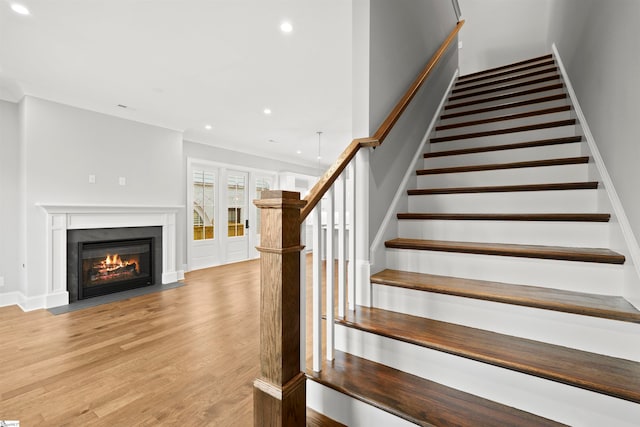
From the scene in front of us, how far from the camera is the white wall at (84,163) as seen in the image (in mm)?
3451

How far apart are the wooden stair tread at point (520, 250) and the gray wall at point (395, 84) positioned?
276mm

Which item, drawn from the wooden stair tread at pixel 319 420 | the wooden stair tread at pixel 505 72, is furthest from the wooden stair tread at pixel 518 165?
the wooden stair tread at pixel 505 72

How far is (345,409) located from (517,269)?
1.10 metres

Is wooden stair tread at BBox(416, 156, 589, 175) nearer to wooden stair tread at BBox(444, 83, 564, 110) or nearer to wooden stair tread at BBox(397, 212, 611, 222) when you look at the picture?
wooden stair tread at BBox(397, 212, 611, 222)

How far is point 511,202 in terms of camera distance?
1912mm

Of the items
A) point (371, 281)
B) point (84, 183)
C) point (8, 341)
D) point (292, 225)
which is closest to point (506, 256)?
point (371, 281)

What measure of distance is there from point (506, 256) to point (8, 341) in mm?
3978

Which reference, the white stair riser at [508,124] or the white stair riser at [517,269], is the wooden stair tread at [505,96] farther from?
the white stair riser at [517,269]

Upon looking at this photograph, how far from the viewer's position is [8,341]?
2.59 metres

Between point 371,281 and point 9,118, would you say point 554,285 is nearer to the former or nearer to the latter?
point 371,281

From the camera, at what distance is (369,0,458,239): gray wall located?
1.82m

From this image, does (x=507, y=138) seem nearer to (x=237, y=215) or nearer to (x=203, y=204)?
(x=203, y=204)

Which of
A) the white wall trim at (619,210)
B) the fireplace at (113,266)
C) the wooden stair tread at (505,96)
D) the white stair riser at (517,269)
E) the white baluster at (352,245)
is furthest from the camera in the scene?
the fireplace at (113,266)

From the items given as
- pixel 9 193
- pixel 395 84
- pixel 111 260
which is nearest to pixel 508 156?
pixel 395 84
